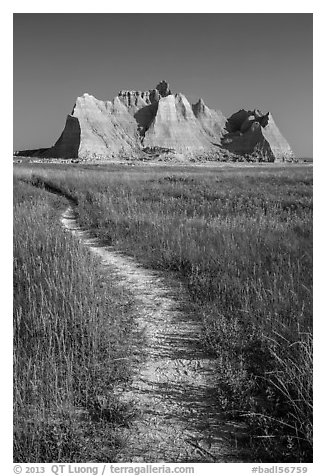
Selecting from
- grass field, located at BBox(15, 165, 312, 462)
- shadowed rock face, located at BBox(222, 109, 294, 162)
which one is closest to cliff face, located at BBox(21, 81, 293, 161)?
shadowed rock face, located at BBox(222, 109, 294, 162)

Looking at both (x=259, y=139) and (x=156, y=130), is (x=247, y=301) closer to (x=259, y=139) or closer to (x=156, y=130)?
(x=156, y=130)

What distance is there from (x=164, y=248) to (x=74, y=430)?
586cm

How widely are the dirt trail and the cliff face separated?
12307 centimetres

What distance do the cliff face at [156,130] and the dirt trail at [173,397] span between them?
123070mm

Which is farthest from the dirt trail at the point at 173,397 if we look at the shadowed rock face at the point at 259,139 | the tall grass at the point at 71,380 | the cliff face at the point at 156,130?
the shadowed rock face at the point at 259,139

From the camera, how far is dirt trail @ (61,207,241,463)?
2.90 meters

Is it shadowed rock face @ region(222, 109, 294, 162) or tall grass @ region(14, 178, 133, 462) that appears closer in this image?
tall grass @ region(14, 178, 133, 462)

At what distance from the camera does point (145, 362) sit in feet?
13.6

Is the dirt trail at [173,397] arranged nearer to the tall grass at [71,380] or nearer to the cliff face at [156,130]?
the tall grass at [71,380]

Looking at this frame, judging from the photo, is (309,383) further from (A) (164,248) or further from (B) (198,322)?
(A) (164,248)

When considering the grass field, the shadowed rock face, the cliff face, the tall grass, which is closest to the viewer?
the tall grass

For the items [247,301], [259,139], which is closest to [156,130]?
[259,139]

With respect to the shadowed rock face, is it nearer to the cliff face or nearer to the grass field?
the cliff face
